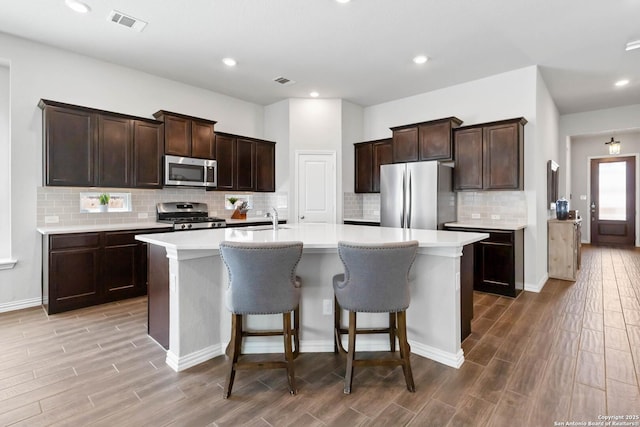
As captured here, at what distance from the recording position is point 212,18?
330 cm

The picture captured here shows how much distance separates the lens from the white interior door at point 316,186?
580 centimetres

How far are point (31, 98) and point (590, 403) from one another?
19.2ft

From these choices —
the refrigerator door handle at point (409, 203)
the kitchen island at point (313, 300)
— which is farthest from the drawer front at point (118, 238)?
the refrigerator door handle at point (409, 203)

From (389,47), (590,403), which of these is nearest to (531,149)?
(389,47)

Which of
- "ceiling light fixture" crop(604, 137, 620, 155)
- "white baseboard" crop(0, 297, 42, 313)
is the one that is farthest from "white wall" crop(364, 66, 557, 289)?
"white baseboard" crop(0, 297, 42, 313)

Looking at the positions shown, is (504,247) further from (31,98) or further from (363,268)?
(31,98)

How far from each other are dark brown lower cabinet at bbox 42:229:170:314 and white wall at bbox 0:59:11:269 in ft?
1.46

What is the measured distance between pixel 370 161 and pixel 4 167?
16.8 ft

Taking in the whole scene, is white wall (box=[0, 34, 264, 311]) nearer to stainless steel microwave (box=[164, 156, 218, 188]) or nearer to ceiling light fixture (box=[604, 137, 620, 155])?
stainless steel microwave (box=[164, 156, 218, 188])

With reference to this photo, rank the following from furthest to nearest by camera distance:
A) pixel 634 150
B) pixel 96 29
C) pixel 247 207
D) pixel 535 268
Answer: pixel 634 150 < pixel 247 207 < pixel 535 268 < pixel 96 29

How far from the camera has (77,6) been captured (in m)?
3.08

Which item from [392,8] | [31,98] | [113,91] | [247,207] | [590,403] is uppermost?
[392,8]

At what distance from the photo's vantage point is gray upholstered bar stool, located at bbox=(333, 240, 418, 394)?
2.00 metres

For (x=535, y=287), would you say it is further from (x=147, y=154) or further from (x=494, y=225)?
(x=147, y=154)
